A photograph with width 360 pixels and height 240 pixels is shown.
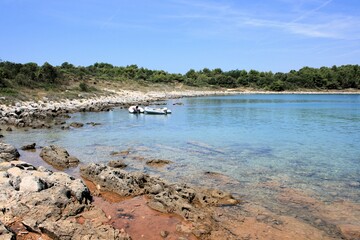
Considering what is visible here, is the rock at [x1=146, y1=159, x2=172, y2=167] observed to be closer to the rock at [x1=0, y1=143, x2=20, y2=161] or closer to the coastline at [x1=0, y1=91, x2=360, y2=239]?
the coastline at [x1=0, y1=91, x2=360, y2=239]

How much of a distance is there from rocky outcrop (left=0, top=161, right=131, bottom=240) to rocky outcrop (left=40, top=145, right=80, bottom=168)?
152 inches

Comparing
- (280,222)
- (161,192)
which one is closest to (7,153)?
(161,192)

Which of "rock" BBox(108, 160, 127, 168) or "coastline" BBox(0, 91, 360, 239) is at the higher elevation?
"rock" BBox(108, 160, 127, 168)

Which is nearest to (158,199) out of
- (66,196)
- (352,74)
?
(66,196)

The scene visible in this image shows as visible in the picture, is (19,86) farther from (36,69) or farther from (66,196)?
(66,196)

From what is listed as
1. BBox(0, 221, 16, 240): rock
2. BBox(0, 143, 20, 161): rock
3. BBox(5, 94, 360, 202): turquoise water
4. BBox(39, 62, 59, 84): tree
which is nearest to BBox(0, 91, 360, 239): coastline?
BBox(5, 94, 360, 202): turquoise water

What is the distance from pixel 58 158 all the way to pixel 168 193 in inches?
256

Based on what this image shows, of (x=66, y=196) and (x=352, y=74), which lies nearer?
(x=66, y=196)

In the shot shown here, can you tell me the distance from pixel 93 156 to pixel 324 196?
401 inches

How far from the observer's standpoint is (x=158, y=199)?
925 cm

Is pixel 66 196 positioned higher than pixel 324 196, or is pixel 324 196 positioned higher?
pixel 66 196

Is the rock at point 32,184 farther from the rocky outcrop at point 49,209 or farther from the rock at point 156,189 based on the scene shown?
the rock at point 156,189

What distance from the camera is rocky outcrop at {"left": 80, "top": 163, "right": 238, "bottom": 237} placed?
847 centimetres

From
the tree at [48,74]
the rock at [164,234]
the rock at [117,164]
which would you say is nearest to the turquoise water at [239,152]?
the rock at [117,164]
